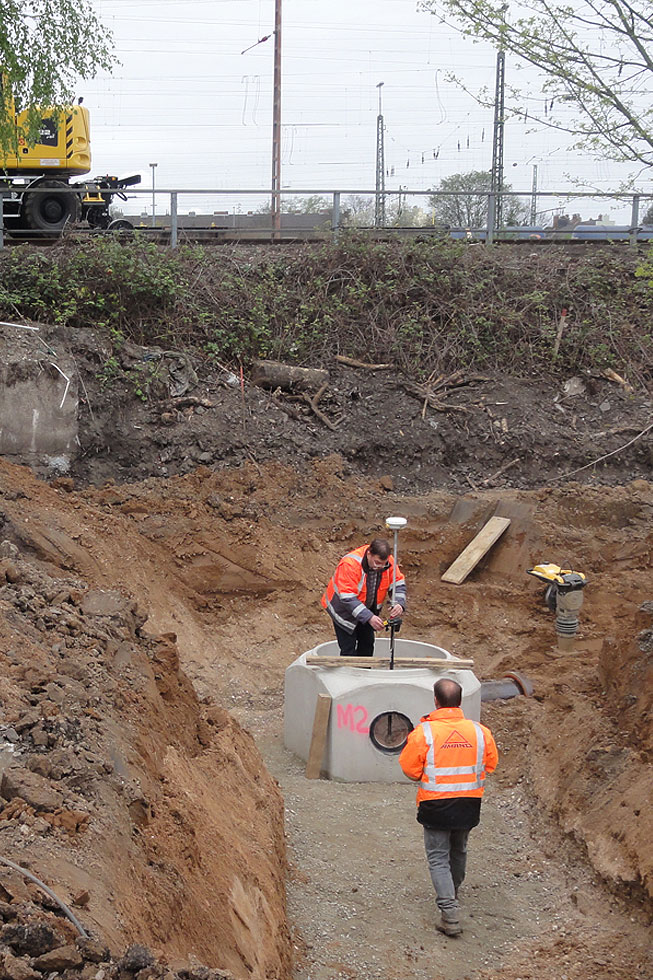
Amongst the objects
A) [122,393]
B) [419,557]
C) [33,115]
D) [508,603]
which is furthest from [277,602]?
[33,115]

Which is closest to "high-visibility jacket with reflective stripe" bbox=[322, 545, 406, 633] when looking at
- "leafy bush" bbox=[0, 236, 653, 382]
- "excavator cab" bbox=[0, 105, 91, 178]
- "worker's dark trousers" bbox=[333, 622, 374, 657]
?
"worker's dark trousers" bbox=[333, 622, 374, 657]

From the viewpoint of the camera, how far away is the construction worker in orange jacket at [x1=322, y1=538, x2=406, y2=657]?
28.8ft

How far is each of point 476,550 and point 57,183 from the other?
12.3 meters

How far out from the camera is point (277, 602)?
501 inches

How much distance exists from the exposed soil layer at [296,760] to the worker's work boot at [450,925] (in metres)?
0.07

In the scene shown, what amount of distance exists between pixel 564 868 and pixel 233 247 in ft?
45.3

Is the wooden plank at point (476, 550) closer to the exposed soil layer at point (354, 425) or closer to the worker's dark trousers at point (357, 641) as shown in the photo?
the exposed soil layer at point (354, 425)

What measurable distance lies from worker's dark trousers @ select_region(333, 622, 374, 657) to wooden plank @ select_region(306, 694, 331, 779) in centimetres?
95

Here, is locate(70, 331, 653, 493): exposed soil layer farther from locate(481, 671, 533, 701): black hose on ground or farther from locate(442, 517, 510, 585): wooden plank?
locate(481, 671, 533, 701): black hose on ground

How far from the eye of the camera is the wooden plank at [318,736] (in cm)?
840

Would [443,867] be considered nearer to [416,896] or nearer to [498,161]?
[416,896]

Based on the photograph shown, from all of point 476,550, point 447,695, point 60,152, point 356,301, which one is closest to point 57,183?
point 60,152

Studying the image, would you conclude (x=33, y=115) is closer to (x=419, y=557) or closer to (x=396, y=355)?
(x=396, y=355)

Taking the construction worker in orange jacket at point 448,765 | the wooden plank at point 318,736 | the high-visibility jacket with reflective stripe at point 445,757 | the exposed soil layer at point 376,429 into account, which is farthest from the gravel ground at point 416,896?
the exposed soil layer at point 376,429
